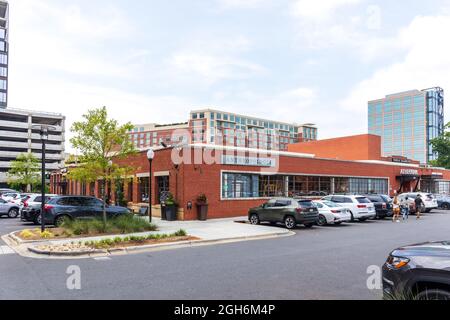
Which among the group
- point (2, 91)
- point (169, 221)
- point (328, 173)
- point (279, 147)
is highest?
point (2, 91)

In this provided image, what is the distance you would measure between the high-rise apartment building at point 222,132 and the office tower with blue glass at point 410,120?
29.9 meters

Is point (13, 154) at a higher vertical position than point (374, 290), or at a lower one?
higher

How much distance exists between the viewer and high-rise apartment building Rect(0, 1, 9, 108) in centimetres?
10244

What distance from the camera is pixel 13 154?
85.1m

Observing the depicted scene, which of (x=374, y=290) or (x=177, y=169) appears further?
(x=177, y=169)

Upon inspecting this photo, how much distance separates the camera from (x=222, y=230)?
54.8 feet

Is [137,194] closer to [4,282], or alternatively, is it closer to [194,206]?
[194,206]

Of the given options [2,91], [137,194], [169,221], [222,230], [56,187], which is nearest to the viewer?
[222,230]

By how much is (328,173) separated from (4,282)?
2691cm

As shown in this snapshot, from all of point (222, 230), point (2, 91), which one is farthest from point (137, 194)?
point (2, 91)

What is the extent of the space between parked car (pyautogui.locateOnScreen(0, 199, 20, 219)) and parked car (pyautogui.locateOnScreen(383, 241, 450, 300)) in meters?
25.8

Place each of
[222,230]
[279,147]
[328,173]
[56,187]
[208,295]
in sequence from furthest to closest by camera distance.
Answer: [279,147], [56,187], [328,173], [222,230], [208,295]

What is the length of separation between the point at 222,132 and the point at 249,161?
9300cm

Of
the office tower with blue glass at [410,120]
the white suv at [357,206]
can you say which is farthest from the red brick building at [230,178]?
the office tower with blue glass at [410,120]
